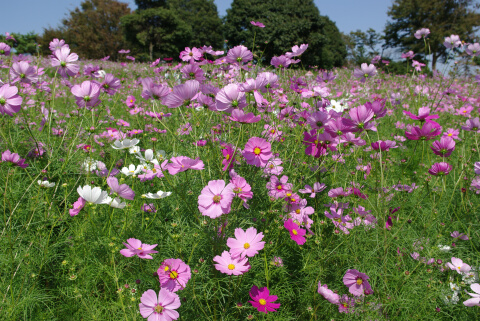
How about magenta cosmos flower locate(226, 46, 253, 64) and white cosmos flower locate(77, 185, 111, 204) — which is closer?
white cosmos flower locate(77, 185, 111, 204)

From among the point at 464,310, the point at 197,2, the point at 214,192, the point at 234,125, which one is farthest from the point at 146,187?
the point at 197,2

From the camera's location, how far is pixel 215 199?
2.81 ft

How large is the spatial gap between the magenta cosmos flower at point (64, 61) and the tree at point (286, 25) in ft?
46.0

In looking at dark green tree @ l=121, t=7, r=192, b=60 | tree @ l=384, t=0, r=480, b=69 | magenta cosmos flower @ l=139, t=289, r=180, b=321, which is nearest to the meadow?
magenta cosmos flower @ l=139, t=289, r=180, b=321

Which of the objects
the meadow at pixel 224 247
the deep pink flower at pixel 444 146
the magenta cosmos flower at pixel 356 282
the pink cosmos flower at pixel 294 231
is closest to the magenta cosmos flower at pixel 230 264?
the meadow at pixel 224 247

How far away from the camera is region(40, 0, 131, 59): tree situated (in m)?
22.3

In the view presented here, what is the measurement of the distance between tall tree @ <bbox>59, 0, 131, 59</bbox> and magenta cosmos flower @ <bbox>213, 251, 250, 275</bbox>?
951 inches

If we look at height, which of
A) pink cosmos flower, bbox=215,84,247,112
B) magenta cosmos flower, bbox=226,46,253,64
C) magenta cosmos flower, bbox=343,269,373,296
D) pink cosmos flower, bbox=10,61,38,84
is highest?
magenta cosmos flower, bbox=226,46,253,64

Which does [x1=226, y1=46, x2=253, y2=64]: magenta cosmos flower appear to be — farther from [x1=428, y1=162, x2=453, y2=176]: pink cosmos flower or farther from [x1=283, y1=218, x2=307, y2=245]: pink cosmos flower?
[x1=428, y1=162, x2=453, y2=176]: pink cosmos flower

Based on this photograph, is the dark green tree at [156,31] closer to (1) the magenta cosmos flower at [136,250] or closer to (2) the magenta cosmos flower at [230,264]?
(1) the magenta cosmos flower at [136,250]

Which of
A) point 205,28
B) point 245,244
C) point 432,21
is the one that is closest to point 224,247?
point 245,244

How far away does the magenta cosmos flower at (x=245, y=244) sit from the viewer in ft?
2.75

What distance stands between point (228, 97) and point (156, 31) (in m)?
20.6

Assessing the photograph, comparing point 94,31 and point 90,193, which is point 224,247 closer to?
point 90,193
